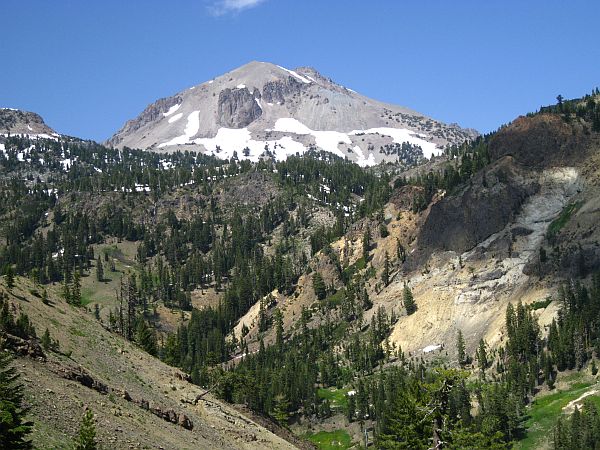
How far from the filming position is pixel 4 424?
5159cm

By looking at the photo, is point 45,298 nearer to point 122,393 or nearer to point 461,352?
point 122,393

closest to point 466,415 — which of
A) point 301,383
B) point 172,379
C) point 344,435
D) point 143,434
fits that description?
point 344,435

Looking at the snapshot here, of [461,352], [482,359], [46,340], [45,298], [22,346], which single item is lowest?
[482,359]

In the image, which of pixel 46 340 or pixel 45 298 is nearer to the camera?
pixel 46 340

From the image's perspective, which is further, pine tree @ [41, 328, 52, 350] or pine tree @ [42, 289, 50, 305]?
pine tree @ [42, 289, 50, 305]

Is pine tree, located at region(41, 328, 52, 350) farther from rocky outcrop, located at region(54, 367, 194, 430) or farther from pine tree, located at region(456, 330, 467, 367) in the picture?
pine tree, located at region(456, 330, 467, 367)

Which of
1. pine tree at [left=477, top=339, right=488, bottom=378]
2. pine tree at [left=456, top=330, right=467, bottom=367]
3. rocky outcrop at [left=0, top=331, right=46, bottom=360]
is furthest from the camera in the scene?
pine tree at [left=456, top=330, right=467, bottom=367]

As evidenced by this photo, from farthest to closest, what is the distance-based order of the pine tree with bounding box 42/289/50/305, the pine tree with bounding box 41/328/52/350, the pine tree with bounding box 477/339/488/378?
the pine tree with bounding box 477/339/488/378, the pine tree with bounding box 42/289/50/305, the pine tree with bounding box 41/328/52/350

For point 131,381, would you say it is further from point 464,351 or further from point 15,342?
point 464,351

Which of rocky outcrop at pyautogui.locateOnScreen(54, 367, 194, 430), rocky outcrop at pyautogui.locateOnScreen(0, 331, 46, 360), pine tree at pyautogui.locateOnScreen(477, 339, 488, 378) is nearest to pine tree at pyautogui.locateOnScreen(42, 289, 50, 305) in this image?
rocky outcrop at pyautogui.locateOnScreen(0, 331, 46, 360)

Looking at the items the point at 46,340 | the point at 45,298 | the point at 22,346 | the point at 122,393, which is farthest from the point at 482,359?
the point at 22,346

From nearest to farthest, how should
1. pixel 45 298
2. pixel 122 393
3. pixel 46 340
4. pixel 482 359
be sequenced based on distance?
pixel 122 393 → pixel 46 340 → pixel 45 298 → pixel 482 359

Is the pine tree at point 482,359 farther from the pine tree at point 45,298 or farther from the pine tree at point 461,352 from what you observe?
the pine tree at point 45,298

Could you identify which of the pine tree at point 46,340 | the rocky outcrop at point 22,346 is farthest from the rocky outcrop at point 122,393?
the pine tree at point 46,340
